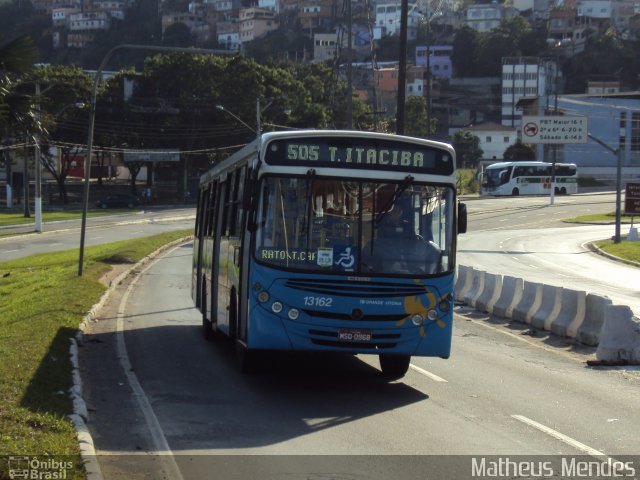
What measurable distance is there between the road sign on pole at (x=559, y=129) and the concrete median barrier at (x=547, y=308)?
48732mm

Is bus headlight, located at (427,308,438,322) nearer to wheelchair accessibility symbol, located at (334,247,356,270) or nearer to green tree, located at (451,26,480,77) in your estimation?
wheelchair accessibility symbol, located at (334,247,356,270)

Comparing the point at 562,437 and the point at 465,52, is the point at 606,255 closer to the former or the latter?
the point at 562,437

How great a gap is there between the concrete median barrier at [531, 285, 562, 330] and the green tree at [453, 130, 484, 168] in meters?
99.0

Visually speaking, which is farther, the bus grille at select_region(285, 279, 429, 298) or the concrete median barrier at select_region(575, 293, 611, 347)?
the concrete median barrier at select_region(575, 293, 611, 347)

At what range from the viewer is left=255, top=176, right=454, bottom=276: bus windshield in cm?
1113

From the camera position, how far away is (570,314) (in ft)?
56.9

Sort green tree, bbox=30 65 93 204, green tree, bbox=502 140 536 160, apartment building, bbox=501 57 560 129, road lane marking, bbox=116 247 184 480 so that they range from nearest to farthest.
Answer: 1. road lane marking, bbox=116 247 184 480
2. green tree, bbox=30 65 93 204
3. green tree, bbox=502 140 536 160
4. apartment building, bbox=501 57 560 129

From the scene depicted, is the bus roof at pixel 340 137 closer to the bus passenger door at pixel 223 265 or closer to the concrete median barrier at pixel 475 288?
the bus passenger door at pixel 223 265

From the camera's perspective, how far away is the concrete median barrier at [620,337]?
14039mm

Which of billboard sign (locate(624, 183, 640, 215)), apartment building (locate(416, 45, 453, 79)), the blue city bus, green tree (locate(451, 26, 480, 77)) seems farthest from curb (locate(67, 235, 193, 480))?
apartment building (locate(416, 45, 453, 79))

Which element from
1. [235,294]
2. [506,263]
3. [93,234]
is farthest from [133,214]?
[235,294]

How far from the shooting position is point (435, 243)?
1152 cm

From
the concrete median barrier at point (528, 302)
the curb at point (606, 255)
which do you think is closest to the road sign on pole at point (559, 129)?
the curb at point (606, 255)

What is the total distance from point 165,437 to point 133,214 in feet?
223
